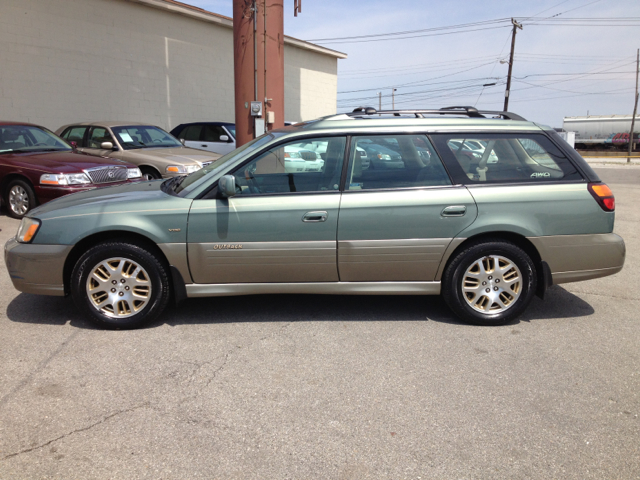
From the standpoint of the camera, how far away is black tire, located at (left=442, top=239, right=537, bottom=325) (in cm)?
441

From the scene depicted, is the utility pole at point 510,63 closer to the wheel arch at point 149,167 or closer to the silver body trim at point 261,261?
the wheel arch at point 149,167

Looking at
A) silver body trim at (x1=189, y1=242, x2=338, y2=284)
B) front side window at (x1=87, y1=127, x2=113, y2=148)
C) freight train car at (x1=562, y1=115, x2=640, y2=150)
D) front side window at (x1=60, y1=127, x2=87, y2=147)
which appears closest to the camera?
silver body trim at (x1=189, y1=242, x2=338, y2=284)

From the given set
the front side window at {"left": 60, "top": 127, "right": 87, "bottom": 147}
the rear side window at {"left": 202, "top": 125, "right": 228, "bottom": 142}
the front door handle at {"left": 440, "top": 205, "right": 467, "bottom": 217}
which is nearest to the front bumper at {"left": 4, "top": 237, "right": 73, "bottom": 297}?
the front door handle at {"left": 440, "top": 205, "right": 467, "bottom": 217}

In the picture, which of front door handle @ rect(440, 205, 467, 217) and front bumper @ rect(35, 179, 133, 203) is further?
front bumper @ rect(35, 179, 133, 203)

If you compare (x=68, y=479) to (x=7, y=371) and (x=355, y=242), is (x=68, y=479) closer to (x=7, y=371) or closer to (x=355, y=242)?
(x=7, y=371)

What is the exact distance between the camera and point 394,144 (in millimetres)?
4500

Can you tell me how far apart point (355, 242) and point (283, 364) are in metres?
1.14

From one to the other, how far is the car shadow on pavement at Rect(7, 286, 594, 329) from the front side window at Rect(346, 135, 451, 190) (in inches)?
45.3

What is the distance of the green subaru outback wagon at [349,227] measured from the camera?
168 inches

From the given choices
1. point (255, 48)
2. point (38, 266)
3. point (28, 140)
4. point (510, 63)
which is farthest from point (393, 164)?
point (510, 63)

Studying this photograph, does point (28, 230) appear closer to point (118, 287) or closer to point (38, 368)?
point (118, 287)

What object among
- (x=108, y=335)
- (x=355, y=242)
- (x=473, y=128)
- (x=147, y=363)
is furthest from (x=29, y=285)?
(x=473, y=128)

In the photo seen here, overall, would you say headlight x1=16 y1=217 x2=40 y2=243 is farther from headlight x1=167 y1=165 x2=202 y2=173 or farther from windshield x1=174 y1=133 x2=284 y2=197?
headlight x1=167 y1=165 x2=202 y2=173

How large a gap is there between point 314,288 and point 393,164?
1.20 meters
